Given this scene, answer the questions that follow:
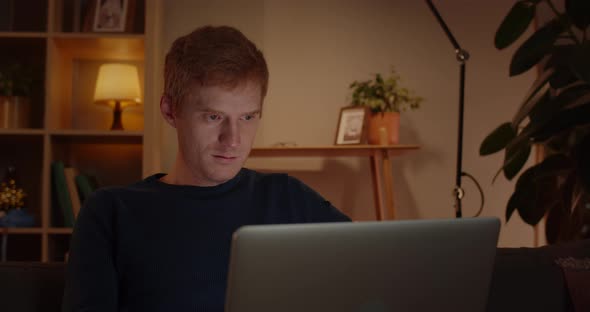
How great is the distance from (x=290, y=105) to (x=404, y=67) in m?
0.73

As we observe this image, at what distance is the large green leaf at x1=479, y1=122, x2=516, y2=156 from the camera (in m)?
2.85

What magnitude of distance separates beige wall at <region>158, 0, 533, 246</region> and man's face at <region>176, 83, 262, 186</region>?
2.86 meters

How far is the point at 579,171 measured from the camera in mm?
2174

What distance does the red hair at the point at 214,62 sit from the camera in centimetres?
114

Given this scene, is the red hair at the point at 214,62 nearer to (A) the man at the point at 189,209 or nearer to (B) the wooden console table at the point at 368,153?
(A) the man at the point at 189,209

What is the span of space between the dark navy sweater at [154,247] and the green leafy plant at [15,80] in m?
2.25

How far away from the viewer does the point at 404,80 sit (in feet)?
13.4

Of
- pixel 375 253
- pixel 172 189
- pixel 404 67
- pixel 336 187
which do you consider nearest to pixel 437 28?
pixel 404 67

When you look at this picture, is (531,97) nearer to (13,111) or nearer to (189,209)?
(189,209)

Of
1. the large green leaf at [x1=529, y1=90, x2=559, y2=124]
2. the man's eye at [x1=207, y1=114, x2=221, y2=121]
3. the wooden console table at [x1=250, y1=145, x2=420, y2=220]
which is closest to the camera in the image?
the man's eye at [x1=207, y1=114, x2=221, y2=121]

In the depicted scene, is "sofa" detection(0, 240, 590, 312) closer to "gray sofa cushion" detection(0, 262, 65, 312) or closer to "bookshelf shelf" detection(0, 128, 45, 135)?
"gray sofa cushion" detection(0, 262, 65, 312)

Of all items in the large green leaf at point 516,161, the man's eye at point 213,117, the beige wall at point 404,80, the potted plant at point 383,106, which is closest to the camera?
the man's eye at point 213,117

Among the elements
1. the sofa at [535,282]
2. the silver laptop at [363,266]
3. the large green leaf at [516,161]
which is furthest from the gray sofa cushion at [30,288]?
the large green leaf at [516,161]

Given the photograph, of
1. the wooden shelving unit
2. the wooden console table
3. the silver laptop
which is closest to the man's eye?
the silver laptop
